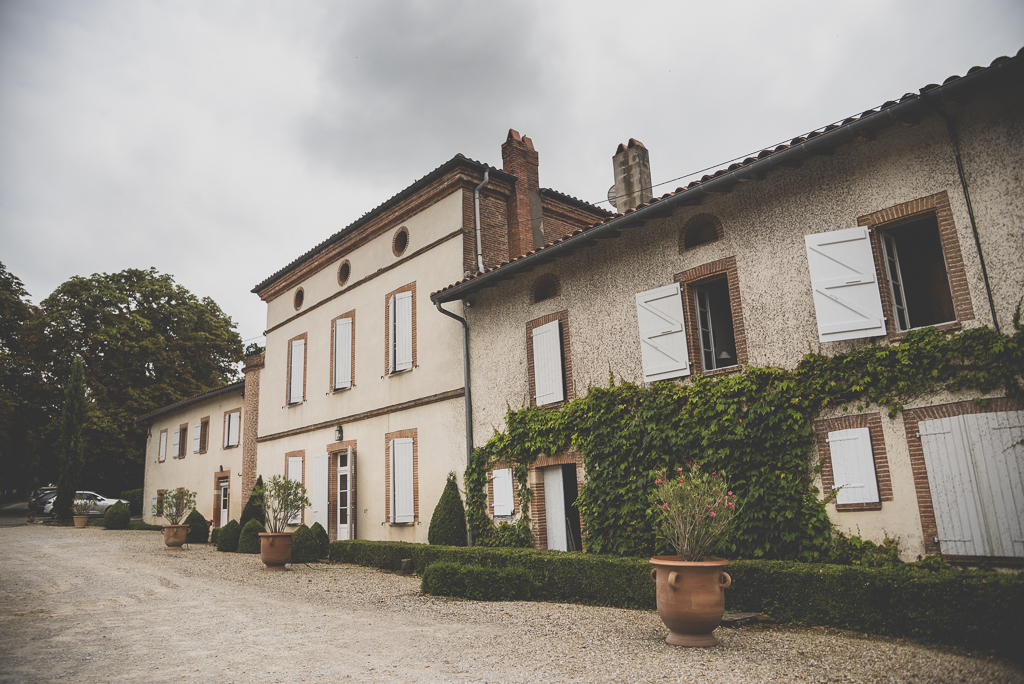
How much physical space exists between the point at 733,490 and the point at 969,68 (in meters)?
5.36

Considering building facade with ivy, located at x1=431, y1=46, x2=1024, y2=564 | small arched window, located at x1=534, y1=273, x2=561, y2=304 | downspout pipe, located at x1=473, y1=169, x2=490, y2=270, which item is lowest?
building facade with ivy, located at x1=431, y1=46, x2=1024, y2=564

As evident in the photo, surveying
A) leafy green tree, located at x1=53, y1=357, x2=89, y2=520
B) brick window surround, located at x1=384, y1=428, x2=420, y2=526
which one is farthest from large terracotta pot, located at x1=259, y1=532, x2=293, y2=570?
leafy green tree, located at x1=53, y1=357, x2=89, y2=520

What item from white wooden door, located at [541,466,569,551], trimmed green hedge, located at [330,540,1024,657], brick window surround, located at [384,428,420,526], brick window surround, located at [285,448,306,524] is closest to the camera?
trimmed green hedge, located at [330,540,1024,657]

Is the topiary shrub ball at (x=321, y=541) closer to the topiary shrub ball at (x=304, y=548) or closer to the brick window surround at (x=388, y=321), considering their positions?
the topiary shrub ball at (x=304, y=548)

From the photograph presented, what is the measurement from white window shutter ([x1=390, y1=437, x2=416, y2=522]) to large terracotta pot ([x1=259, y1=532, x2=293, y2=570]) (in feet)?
7.42

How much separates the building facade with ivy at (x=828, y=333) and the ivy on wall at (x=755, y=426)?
26 millimetres

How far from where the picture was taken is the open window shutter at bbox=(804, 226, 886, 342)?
7.71m

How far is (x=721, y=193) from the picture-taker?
9.33 metres

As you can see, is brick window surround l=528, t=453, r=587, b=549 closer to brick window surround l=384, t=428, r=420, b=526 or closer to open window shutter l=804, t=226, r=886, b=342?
brick window surround l=384, t=428, r=420, b=526

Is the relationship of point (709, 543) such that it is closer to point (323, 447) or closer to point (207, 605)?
point (207, 605)

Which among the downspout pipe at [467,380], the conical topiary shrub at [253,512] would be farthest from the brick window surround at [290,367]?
the downspout pipe at [467,380]

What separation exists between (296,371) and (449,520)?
840 centimetres

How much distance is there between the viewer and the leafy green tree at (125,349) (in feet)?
93.9

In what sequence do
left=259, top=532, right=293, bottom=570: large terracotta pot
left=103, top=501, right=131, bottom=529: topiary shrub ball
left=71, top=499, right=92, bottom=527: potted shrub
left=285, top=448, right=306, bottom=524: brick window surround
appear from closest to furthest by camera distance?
left=259, top=532, right=293, bottom=570: large terracotta pot < left=285, top=448, right=306, bottom=524: brick window surround < left=103, top=501, right=131, bottom=529: topiary shrub ball < left=71, top=499, right=92, bottom=527: potted shrub
